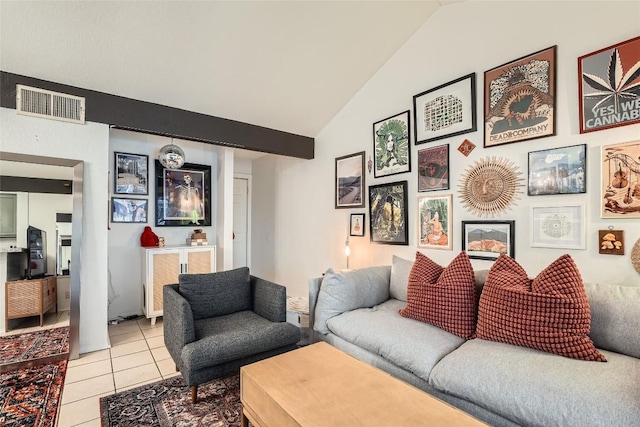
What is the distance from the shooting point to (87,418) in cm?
187

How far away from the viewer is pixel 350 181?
3.76 metres

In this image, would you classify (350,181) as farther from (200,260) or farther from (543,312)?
(543,312)

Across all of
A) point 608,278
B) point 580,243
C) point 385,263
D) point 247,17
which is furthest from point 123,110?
point 608,278

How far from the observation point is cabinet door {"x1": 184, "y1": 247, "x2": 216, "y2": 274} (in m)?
3.88

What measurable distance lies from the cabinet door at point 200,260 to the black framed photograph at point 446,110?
2874mm

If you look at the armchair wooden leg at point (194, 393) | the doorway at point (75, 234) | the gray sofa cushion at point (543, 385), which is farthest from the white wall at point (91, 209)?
the gray sofa cushion at point (543, 385)

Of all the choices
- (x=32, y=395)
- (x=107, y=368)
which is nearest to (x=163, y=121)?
(x=107, y=368)

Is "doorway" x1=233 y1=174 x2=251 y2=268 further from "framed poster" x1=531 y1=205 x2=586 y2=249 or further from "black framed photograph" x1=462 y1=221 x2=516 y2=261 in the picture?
"framed poster" x1=531 y1=205 x2=586 y2=249

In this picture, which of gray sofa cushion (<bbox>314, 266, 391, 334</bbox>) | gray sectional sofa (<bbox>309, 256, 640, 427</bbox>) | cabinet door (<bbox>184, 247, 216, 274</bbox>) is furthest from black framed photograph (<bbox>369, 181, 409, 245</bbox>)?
cabinet door (<bbox>184, 247, 216, 274</bbox>)

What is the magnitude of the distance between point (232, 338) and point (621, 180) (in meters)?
2.64

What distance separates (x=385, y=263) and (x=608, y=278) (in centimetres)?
179

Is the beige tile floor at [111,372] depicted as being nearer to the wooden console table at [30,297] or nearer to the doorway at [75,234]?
the doorway at [75,234]

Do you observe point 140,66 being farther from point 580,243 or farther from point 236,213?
point 580,243

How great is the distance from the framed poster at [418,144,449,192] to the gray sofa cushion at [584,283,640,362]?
1368 mm
